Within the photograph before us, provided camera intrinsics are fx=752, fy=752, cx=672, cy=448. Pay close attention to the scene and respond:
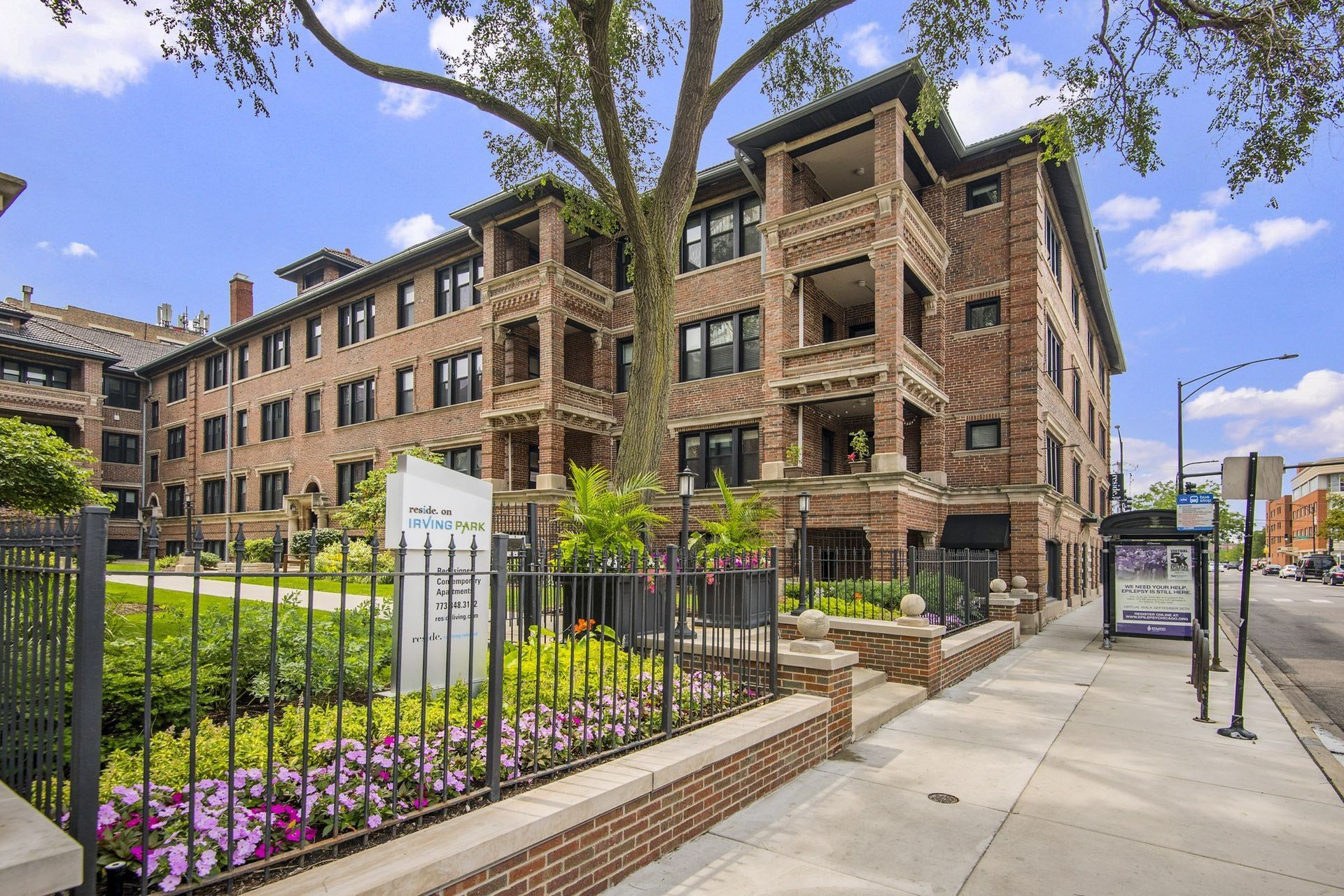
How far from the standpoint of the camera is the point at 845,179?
21.7m

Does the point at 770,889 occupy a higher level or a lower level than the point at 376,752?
lower

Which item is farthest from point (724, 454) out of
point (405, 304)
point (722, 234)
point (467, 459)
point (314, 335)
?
point (314, 335)

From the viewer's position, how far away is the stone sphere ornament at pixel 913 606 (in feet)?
33.9

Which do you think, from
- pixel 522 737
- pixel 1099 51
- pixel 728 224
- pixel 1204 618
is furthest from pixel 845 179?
pixel 522 737

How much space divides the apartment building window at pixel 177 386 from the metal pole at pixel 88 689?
43.1 m

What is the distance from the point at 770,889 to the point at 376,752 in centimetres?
247

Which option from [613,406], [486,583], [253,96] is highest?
[253,96]

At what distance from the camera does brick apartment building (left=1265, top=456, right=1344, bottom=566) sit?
3590 inches

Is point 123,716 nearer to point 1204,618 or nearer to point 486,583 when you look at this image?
point 486,583

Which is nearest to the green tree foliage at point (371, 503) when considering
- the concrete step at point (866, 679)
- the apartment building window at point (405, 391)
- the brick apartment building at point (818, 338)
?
the brick apartment building at point (818, 338)

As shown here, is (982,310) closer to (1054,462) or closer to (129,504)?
(1054,462)

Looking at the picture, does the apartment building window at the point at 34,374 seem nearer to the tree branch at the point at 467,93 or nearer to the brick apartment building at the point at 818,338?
the brick apartment building at the point at 818,338

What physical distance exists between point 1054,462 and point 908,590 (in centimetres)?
1269

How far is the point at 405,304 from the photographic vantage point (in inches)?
1139
